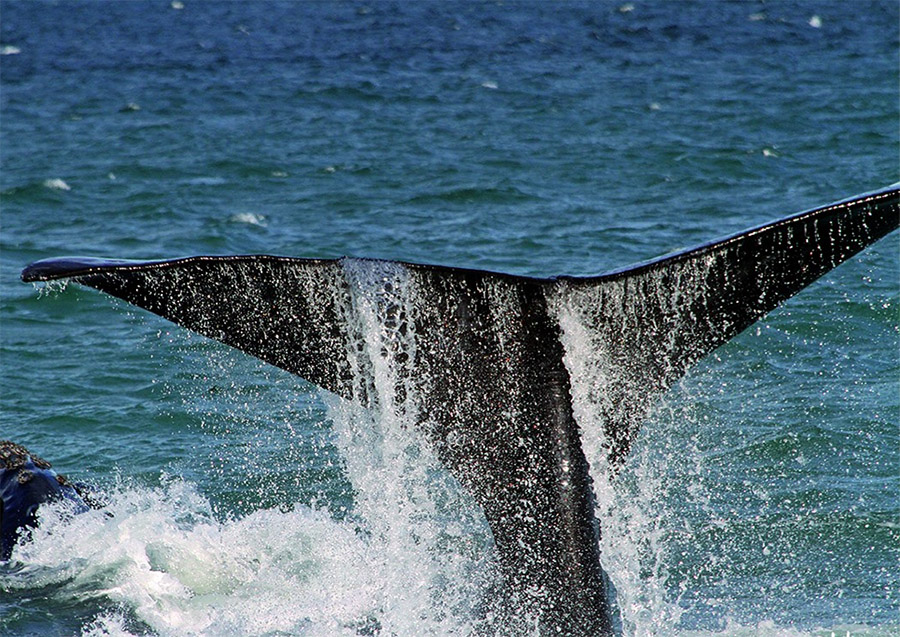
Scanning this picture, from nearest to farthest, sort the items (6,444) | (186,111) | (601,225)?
1. (6,444)
2. (601,225)
3. (186,111)

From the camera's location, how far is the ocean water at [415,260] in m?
6.88

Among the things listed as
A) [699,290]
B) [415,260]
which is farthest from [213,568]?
[415,260]

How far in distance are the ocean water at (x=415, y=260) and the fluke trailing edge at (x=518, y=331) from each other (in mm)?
353

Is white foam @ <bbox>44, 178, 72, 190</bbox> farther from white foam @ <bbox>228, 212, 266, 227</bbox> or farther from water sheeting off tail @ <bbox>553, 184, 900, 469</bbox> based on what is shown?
water sheeting off tail @ <bbox>553, 184, 900, 469</bbox>

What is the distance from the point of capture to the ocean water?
6.88 meters

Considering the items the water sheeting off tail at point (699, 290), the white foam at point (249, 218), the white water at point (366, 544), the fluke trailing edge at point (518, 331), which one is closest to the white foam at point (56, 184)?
the white foam at point (249, 218)

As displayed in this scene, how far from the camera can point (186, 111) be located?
84.0 ft

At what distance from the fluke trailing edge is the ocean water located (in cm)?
35

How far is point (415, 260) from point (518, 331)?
413 inches

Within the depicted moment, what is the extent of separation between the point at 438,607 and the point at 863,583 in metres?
2.90

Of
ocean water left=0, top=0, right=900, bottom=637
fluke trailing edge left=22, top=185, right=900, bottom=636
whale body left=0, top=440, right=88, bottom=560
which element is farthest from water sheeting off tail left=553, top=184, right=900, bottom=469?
whale body left=0, top=440, right=88, bottom=560

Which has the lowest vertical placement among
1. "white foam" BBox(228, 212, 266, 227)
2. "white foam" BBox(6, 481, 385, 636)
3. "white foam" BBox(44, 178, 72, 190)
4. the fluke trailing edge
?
"white foam" BBox(44, 178, 72, 190)

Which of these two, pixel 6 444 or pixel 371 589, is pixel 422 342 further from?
pixel 6 444

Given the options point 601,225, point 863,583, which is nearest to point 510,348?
point 863,583
